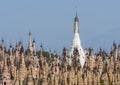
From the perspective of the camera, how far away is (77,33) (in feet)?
590

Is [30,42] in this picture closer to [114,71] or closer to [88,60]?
[88,60]

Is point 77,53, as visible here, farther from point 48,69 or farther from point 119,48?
point 48,69

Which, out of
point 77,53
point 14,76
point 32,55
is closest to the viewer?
point 14,76

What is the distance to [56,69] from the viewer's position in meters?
137

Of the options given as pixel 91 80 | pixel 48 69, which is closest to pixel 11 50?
pixel 48 69

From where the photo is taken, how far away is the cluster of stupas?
4879 inches

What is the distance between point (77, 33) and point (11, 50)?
1337 inches

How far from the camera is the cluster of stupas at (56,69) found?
407 feet

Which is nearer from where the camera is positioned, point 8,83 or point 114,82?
point 8,83

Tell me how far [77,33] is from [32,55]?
110 ft

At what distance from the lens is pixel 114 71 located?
139625 millimetres

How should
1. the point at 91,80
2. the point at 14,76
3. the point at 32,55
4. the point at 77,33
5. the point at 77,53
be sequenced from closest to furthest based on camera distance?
the point at 14,76
the point at 91,80
the point at 32,55
the point at 77,53
the point at 77,33

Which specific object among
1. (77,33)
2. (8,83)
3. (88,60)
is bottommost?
(8,83)

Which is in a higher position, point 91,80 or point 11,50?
point 11,50
